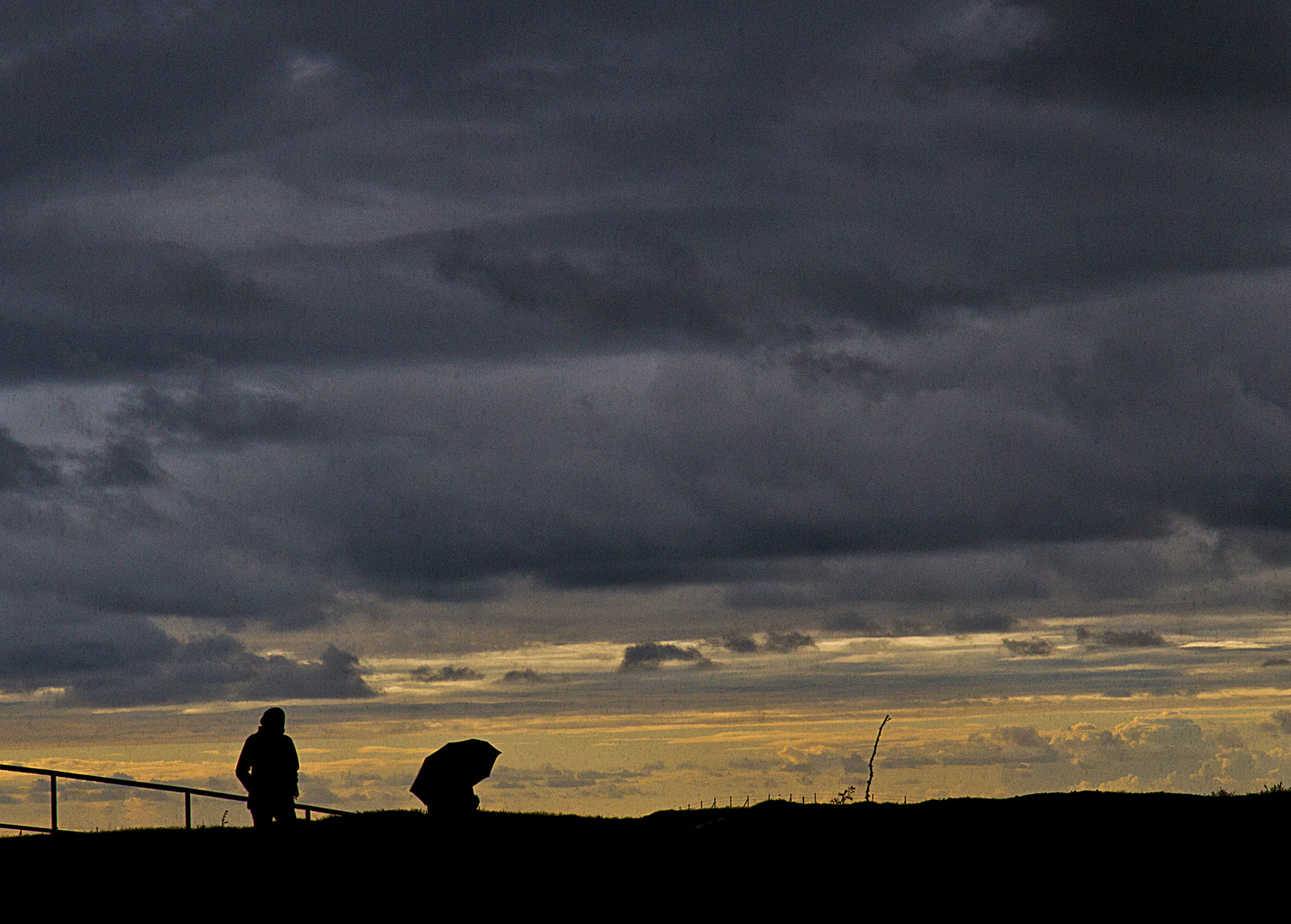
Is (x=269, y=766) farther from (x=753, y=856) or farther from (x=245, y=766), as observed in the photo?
(x=753, y=856)

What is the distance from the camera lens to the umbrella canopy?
60.8 ft

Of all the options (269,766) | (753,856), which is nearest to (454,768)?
(269,766)

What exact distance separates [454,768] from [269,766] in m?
4.66

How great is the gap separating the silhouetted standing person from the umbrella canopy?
13.4ft

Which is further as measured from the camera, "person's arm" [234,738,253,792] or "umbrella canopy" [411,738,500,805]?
"person's arm" [234,738,253,792]

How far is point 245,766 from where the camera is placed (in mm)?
22047

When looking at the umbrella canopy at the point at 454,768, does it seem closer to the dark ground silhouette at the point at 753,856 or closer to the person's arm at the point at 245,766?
the dark ground silhouette at the point at 753,856

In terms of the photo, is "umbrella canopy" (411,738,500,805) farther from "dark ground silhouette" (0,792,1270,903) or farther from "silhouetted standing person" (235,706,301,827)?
"silhouetted standing person" (235,706,301,827)

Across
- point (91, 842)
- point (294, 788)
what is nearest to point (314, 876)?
point (294, 788)

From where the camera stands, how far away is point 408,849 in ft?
81.5

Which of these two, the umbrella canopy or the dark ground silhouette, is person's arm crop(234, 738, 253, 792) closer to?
the dark ground silhouette

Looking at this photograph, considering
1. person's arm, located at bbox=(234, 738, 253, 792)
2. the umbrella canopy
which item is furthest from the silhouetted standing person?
the umbrella canopy

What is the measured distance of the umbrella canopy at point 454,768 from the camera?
18.5m

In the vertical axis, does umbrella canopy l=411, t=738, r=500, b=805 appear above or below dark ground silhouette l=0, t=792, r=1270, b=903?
above
